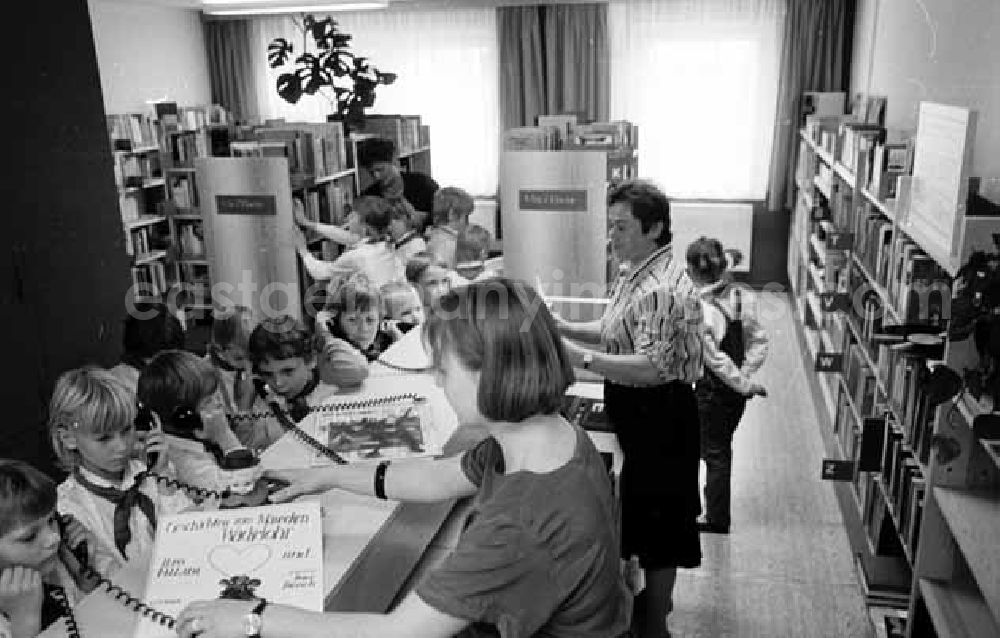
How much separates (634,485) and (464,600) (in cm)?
157

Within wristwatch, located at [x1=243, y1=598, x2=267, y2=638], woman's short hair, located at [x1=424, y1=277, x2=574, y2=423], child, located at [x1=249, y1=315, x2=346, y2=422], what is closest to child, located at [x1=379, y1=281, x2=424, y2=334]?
child, located at [x1=249, y1=315, x2=346, y2=422]

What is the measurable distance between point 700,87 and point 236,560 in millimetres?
7451

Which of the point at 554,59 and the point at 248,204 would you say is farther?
the point at 554,59

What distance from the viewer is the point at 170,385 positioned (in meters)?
2.11

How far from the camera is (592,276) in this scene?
10.9 feet

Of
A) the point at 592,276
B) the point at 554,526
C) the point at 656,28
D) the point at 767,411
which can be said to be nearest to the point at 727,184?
the point at 656,28

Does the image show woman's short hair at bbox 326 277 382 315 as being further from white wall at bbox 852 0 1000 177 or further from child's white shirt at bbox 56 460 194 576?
white wall at bbox 852 0 1000 177

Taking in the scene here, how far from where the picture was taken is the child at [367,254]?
4.17 metres

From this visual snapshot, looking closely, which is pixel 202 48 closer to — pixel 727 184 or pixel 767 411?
pixel 727 184

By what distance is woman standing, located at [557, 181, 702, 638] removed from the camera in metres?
2.42

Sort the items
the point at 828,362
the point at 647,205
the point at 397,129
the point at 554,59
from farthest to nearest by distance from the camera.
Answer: the point at 554,59 → the point at 397,129 → the point at 828,362 → the point at 647,205

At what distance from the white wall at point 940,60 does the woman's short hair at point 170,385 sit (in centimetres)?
290

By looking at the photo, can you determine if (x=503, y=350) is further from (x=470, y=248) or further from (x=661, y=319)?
(x=470, y=248)

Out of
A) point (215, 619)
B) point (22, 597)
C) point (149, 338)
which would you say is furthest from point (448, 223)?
point (215, 619)
